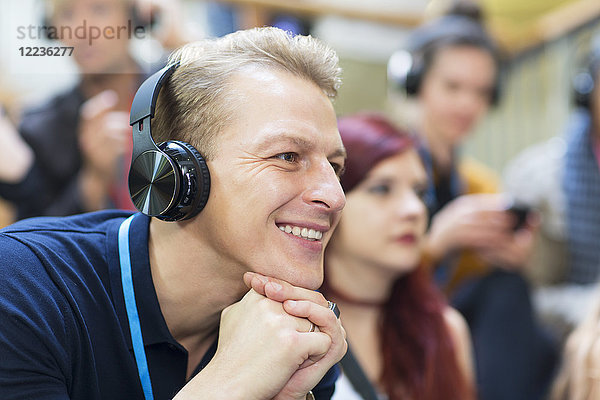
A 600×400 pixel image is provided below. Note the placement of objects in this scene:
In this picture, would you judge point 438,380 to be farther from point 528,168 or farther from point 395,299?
point 528,168

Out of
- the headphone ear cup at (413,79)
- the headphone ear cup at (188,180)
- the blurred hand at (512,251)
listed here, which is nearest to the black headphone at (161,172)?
the headphone ear cup at (188,180)

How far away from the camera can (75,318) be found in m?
0.74

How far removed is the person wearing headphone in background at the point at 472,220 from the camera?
5.45 feet

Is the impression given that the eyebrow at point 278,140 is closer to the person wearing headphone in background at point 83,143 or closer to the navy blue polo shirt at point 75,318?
the navy blue polo shirt at point 75,318

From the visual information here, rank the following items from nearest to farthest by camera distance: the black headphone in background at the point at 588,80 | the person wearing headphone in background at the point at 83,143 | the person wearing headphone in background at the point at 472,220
A: the person wearing headphone in background at the point at 83,143 → the person wearing headphone in background at the point at 472,220 → the black headphone in background at the point at 588,80

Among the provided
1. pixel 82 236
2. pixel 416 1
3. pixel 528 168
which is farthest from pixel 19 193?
pixel 416 1

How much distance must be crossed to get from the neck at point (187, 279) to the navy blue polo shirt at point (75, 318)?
2 centimetres

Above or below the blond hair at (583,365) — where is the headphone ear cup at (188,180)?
above

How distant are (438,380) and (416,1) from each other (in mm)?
2483

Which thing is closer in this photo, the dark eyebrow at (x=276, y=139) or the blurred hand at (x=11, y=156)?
the dark eyebrow at (x=276, y=139)

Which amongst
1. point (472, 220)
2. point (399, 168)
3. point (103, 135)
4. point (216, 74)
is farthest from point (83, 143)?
point (472, 220)

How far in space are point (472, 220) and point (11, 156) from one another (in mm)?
1228

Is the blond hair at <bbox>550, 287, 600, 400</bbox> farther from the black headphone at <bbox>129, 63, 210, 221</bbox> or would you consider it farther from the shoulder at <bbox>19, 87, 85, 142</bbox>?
the shoulder at <bbox>19, 87, 85, 142</bbox>

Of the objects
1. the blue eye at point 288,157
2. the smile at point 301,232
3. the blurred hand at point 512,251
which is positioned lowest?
the blurred hand at point 512,251
